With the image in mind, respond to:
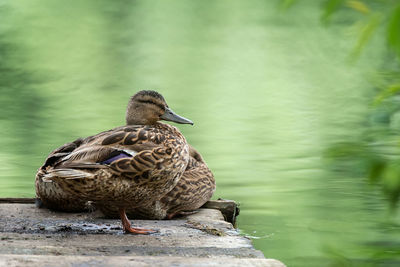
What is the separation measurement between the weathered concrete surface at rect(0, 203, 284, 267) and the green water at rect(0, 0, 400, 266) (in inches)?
17.5

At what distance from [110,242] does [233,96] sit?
962 centimetres

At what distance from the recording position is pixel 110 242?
3.07 metres

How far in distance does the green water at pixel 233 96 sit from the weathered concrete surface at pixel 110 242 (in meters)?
0.44

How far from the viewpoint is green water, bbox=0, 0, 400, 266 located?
5016 mm

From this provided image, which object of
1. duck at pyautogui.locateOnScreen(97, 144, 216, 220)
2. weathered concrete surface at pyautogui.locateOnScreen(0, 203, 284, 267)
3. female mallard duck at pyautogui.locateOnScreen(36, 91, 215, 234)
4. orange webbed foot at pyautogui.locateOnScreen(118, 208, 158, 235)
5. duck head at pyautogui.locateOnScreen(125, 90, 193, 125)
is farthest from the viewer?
duck at pyautogui.locateOnScreen(97, 144, 216, 220)

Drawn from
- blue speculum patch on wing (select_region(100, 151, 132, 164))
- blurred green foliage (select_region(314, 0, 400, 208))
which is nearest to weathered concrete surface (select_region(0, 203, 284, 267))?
blue speculum patch on wing (select_region(100, 151, 132, 164))

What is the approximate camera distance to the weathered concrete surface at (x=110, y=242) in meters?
2.35

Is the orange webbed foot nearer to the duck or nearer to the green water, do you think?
the duck

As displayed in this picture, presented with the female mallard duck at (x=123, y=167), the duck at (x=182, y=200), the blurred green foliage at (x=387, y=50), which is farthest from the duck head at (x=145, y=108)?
the blurred green foliage at (x=387, y=50)

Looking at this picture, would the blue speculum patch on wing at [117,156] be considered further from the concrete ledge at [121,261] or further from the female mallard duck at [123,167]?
the concrete ledge at [121,261]

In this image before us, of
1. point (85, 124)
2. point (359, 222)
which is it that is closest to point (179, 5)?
point (85, 124)

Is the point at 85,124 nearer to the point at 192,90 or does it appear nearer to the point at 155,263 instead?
the point at 192,90

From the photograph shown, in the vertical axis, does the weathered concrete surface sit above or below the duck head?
below

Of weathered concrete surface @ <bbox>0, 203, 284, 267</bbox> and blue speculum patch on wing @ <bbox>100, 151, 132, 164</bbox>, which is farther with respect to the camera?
blue speculum patch on wing @ <bbox>100, 151, 132, 164</bbox>
